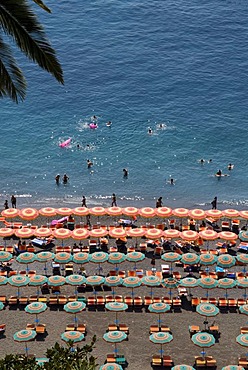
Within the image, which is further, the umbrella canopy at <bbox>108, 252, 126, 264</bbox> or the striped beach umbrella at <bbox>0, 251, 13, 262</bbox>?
the striped beach umbrella at <bbox>0, 251, 13, 262</bbox>

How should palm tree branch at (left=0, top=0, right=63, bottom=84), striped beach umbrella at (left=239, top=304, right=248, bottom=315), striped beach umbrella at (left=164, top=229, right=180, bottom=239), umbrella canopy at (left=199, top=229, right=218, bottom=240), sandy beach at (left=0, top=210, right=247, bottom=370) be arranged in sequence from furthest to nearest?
striped beach umbrella at (left=164, top=229, right=180, bottom=239) < umbrella canopy at (left=199, top=229, right=218, bottom=240) < striped beach umbrella at (left=239, top=304, right=248, bottom=315) < sandy beach at (left=0, top=210, right=247, bottom=370) < palm tree branch at (left=0, top=0, right=63, bottom=84)

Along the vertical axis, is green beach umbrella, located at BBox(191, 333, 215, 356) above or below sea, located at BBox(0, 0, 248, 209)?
below

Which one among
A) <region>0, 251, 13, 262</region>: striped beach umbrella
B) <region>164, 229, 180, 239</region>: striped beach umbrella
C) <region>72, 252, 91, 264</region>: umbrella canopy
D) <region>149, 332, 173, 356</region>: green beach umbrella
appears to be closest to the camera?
<region>149, 332, 173, 356</region>: green beach umbrella

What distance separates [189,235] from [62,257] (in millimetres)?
Answer: 9354

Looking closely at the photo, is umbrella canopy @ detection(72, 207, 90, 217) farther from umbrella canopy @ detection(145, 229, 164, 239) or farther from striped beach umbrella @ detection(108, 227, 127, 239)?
umbrella canopy @ detection(145, 229, 164, 239)

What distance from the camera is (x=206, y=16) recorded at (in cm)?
10631

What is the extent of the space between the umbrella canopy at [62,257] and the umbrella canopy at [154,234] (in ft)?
19.9

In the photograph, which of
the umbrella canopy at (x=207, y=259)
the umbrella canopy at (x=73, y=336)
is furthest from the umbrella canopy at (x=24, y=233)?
the umbrella canopy at (x=73, y=336)

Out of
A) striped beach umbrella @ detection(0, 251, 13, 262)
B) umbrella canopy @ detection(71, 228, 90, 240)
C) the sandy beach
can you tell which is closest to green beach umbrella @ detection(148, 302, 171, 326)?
the sandy beach

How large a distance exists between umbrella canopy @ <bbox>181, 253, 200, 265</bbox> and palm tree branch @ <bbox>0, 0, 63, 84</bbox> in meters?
31.2

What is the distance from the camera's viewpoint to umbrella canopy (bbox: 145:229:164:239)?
178 feet

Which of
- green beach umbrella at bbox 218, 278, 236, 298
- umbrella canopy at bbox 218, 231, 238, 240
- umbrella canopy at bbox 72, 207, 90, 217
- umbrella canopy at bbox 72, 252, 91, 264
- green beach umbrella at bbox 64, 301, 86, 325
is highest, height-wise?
umbrella canopy at bbox 72, 207, 90, 217

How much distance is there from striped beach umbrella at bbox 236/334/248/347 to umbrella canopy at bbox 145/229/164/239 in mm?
13078

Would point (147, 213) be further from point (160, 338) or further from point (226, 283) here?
point (160, 338)
